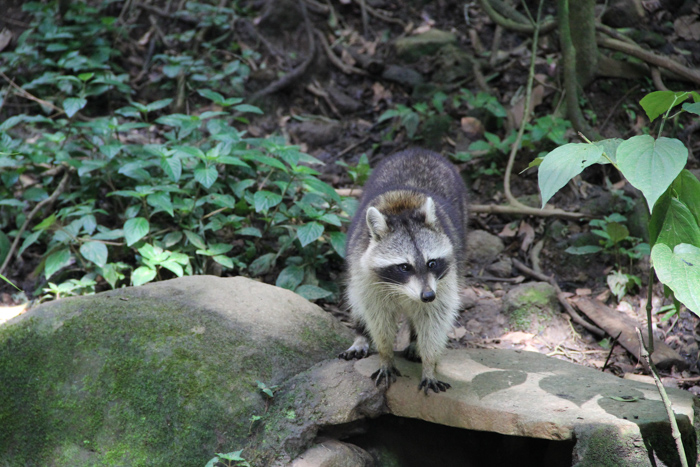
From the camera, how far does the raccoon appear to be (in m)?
2.89

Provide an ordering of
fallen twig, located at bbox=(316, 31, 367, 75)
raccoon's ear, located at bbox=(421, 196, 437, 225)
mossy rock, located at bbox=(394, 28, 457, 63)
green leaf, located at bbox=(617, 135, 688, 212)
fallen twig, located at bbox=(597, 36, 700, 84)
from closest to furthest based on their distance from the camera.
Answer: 1. green leaf, located at bbox=(617, 135, 688, 212)
2. raccoon's ear, located at bbox=(421, 196, 437, 225)
3. fallen twig, located at bbox=(597, 36, 700, 84)
4. mossy rock, located at bbox=(394, 28, 457, 63)
5. fallen twig, located at bbox=(316, 31, 367, 75)

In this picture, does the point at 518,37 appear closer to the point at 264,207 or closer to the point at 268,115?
the point at 268,115

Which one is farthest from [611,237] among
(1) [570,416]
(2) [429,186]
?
(1) [570,416]

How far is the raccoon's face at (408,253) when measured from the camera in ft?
9.39

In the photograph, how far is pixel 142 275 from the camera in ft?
12.1

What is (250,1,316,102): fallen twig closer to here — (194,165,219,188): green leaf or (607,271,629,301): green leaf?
(194,165,219,188): green leaf

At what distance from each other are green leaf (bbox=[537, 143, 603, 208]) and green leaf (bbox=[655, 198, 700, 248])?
434mm

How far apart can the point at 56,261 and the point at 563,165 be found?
3.25 metres

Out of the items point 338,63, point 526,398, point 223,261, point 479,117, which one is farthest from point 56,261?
point 338,63

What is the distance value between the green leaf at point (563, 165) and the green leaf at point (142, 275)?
2.60 m

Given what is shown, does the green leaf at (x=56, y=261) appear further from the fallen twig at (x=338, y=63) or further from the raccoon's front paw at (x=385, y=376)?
the fallen twig at (x=338, y=63)

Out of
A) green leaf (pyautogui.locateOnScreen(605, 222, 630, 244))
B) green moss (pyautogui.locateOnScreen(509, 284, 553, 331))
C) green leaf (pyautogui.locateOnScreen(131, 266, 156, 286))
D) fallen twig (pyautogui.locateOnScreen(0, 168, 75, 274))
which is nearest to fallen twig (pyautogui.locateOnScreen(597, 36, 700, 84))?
green leaf (pyautogui.locateOnScreen(605, 222, 630, 244))

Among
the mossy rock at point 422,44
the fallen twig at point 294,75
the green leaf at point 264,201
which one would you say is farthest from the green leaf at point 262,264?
the mossy rock at point 422,44

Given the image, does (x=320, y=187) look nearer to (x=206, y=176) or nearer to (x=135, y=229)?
(x=206, y=176)
